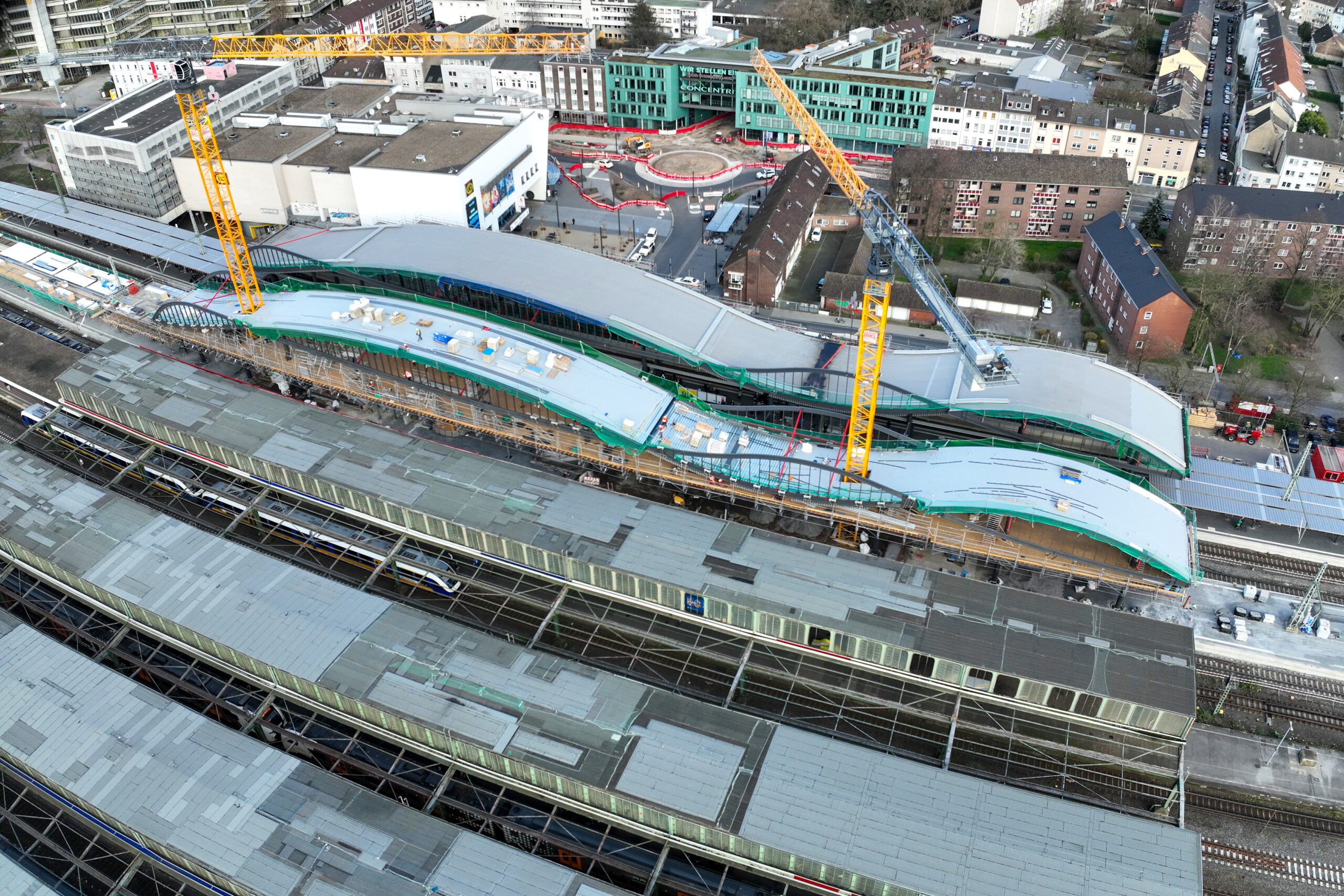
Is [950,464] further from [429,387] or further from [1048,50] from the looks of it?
[1048,50]

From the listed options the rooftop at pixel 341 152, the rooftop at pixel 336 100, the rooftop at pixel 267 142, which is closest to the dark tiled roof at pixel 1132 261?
the rooftop at pixel 341 152

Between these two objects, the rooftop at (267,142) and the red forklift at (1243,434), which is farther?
the rooftop at (267,142)

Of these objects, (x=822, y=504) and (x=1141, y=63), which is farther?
(x=1141, y=63)

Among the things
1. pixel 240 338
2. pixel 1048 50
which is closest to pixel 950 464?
pixel 240 338

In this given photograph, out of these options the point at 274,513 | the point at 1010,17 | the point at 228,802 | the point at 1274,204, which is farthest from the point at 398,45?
the point at 228,802

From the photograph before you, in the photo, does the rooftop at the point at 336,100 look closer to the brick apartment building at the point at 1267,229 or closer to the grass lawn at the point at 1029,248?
the grass lawn at the point at 1029,248

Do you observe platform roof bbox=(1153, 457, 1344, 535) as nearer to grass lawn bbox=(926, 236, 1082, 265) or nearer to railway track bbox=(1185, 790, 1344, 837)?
railway track bbox=(1185, 790, 1344, 837)
